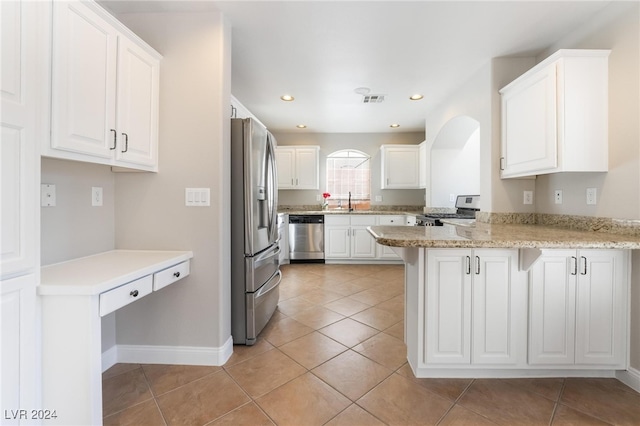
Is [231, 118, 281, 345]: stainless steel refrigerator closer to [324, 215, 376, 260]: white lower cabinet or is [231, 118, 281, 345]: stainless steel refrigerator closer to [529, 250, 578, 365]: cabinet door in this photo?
[529, 250, 578, 365]: cabinet door

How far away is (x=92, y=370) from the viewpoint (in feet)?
3.75

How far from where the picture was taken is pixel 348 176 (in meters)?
5.46

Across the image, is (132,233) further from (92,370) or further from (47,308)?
(92,370)

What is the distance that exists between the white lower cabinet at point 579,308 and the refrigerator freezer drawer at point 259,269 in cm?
187

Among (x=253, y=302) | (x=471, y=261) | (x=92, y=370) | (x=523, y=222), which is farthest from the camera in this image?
(x=523, y=222)

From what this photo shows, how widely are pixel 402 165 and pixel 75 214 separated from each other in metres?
4.55

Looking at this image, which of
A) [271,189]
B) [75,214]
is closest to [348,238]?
[271,189]

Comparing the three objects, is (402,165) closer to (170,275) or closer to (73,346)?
(170,275)

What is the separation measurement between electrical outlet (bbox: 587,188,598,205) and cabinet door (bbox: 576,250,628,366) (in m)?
0.47

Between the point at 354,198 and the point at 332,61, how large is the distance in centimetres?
319

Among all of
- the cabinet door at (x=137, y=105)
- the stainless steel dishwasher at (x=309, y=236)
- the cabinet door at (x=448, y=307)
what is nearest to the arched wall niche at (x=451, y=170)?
the stainless steel dishwasher at (x=309, y=236)

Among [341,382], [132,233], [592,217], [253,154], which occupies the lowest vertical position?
[341,382]

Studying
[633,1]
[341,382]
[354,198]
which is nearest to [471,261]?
[341,382]

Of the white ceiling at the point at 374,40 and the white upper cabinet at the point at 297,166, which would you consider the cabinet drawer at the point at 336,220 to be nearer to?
the white upper cabinet at the point at 297,166
